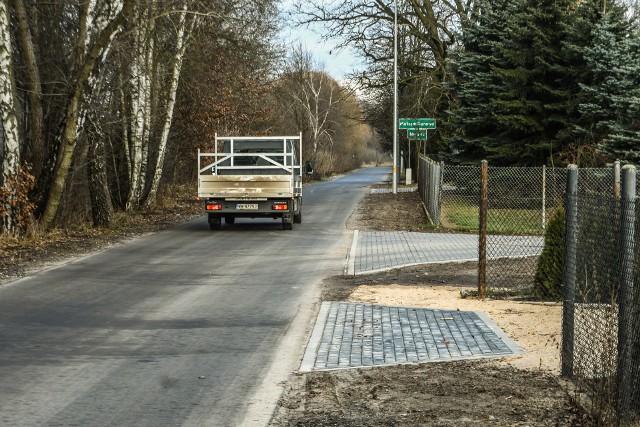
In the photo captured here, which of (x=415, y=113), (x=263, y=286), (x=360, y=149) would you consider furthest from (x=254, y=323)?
(x=360, y=149)

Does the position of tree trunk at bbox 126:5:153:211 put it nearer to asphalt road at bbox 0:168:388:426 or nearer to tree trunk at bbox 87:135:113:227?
tree trunk at bbox 87:135:113:227

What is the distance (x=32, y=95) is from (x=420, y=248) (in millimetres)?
9516

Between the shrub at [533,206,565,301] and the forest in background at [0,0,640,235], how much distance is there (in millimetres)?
11546

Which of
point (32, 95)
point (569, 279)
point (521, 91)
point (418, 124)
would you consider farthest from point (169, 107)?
point (569, 279)

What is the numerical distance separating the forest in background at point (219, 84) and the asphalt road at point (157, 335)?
5.02 meters

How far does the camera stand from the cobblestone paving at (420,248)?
1704 centimetres

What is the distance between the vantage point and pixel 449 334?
9.76m

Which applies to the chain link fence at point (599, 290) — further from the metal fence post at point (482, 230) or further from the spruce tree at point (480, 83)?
the spruce tree at point (480, 83)

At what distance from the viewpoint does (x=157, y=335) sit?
9.88 metres

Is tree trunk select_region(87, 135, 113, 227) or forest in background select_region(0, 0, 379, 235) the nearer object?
forest in background select_region(0, 0, 379, 235)

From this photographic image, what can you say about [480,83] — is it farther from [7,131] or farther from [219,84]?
[7,131]

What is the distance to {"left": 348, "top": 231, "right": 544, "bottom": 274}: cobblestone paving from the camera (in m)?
17.0

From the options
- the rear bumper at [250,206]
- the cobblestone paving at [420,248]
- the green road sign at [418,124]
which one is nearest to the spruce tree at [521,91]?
the green road sign at [418,124]

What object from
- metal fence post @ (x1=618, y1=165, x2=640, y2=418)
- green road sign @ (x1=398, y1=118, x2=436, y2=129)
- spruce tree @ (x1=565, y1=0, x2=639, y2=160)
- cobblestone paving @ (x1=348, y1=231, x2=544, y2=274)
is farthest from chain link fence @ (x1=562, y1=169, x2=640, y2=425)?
green road sign @ (x1=398, y1=118, x2=436, y2=129)
